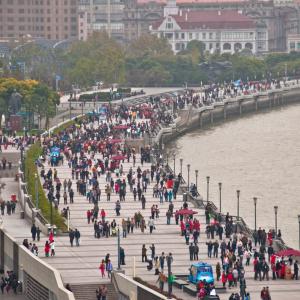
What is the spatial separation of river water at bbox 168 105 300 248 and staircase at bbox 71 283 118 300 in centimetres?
1622

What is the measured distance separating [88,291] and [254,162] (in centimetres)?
5617

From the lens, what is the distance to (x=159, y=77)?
181 m

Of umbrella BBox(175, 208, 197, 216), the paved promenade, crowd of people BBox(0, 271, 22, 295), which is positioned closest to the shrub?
the paved promenade

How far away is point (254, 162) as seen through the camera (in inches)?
4459

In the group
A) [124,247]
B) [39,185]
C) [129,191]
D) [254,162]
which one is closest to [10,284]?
[124,247]

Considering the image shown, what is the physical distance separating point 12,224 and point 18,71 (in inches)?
3277

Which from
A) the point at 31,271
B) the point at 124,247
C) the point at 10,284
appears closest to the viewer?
the point at 31,271

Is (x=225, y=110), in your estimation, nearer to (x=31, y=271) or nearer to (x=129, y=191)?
(x=129, y=191)

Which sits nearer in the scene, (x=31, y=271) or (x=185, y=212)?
(x=31, y=271)

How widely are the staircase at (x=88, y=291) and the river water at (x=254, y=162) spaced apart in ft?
53.2

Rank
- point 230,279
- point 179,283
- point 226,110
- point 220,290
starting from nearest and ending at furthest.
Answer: point 220,290, point 179,283, point 230,279, point 226,110

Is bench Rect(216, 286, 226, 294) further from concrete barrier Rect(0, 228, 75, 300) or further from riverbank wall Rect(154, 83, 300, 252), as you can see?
riverbank wall Rect(154, 83, 300, 252)

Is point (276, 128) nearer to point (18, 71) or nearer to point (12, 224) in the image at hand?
point (18, 71)

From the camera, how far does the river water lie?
84.8m
